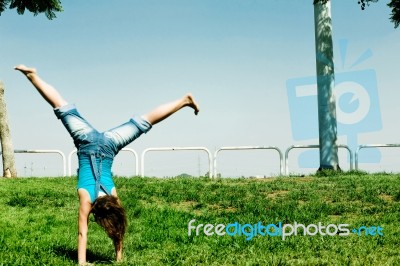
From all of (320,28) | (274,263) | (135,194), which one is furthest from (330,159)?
(274,263)

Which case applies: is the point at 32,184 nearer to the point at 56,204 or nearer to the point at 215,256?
the point at 56,204

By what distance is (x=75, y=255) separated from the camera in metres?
6.65

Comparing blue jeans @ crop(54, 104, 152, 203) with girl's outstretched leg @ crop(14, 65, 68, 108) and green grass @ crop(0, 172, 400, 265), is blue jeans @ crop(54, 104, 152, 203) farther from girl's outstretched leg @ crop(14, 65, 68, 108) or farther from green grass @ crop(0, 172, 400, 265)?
green grass @ crop(0, 172, 400, 265)

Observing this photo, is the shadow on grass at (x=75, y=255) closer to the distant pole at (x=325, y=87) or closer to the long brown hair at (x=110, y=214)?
the long brown hair at (x=110, y=214)

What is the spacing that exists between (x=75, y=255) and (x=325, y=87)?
12.6 meters

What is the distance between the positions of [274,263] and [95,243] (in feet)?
9.80

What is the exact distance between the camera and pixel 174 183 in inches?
533

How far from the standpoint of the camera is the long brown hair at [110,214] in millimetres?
5570

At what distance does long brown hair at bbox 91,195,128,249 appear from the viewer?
18.3ft

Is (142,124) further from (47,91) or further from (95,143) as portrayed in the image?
(47,91)

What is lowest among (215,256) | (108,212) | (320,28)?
(215,256)

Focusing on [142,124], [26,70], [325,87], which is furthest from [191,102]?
[325,87]

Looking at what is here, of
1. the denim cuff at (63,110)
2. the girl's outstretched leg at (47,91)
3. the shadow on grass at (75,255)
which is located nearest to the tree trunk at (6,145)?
the shadow on grass at (75,255)

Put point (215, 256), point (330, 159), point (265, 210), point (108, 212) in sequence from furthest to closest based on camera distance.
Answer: point (330, 159), point (265, 210), point (215, 256), point (108, 212)
